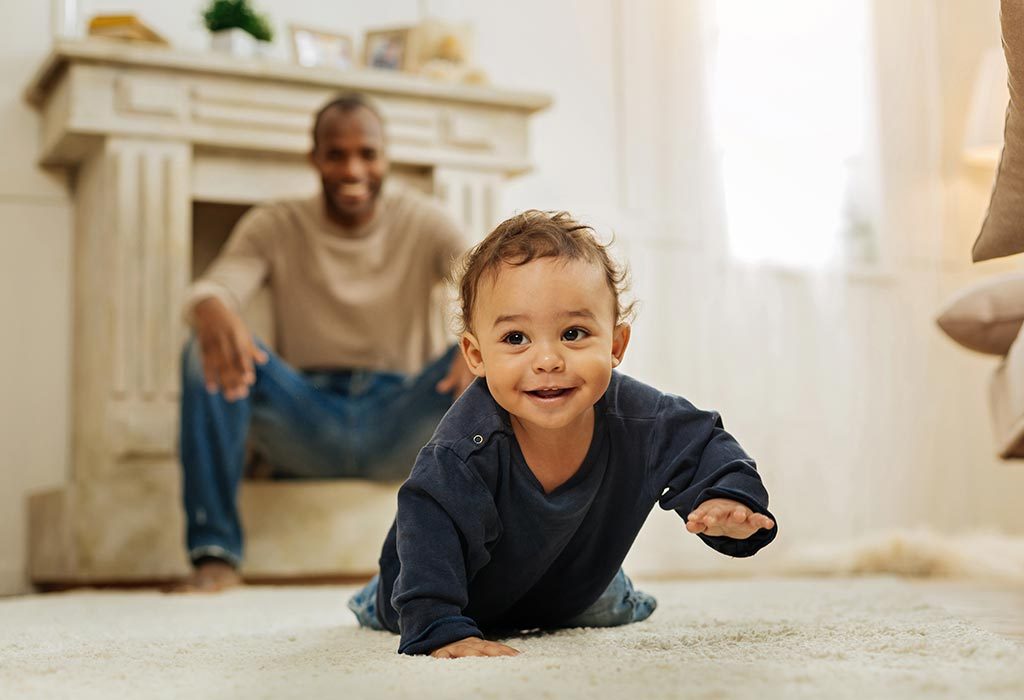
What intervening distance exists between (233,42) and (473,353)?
168 cm

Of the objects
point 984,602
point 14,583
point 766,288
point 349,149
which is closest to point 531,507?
point 984,602

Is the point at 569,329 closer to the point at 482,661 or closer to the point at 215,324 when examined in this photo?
the point at 482,661

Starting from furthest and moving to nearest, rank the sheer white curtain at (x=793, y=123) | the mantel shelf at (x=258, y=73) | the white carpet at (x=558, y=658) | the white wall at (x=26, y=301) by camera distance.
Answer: the sheer white curtain at (x=793, y=123)
the white wall at (x=26, y=301)
the mantel shelf at (x=258, y=73)
the white carpet at (x=558, y=658)

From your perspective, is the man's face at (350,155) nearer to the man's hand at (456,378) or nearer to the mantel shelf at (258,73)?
the mantel shelf at (258,73)

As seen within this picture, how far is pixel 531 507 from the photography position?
1.15m

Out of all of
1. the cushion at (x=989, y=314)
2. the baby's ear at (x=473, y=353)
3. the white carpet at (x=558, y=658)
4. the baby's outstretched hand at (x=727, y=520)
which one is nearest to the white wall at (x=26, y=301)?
the white carpet at (x=558, y=658)

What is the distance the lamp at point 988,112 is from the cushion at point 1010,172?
214 centimetres

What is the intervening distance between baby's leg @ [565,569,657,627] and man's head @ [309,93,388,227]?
1.32 meters

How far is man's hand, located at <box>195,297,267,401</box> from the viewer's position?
221 centimetres

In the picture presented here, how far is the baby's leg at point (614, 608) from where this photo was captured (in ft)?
4.36

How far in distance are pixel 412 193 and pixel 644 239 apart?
95cm

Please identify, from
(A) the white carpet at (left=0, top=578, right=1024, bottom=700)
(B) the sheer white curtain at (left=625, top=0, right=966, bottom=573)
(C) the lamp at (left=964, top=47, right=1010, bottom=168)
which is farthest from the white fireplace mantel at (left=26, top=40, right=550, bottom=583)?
(C) the lamp at (left=964, top=47, right=1010, bottom=168)

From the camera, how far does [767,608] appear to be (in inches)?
62.6

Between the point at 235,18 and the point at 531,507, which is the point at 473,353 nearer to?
the point at 531,507
